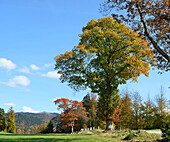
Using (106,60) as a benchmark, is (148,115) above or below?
below

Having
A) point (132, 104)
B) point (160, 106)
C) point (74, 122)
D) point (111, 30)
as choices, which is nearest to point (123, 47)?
point (111, 30)

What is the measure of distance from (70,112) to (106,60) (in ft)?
72.9

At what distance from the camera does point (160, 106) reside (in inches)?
1361

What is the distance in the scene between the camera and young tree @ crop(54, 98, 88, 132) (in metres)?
39.5

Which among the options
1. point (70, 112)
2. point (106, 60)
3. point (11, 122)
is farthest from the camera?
point (11, 122)

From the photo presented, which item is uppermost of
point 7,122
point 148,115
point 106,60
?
point 106,60

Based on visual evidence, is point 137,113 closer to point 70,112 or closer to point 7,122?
point 70,112

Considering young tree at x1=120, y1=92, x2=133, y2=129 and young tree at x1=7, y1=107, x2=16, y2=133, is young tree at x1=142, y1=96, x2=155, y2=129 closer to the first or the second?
young tree at x1=120, y1=92, x2=133, y2=129

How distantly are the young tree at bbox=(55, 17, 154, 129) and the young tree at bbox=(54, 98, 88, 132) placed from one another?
2010 centimetres

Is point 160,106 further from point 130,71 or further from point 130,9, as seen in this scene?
point 130,9

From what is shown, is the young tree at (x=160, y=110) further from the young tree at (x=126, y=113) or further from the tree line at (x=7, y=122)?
the tree line at (x=7, y=122)

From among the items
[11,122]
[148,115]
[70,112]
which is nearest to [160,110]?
[148,115]

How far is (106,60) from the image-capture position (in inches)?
823

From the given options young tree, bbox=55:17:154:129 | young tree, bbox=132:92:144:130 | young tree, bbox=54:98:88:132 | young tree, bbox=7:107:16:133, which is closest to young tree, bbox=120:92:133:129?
young tree, bbox=132:92:144:130
